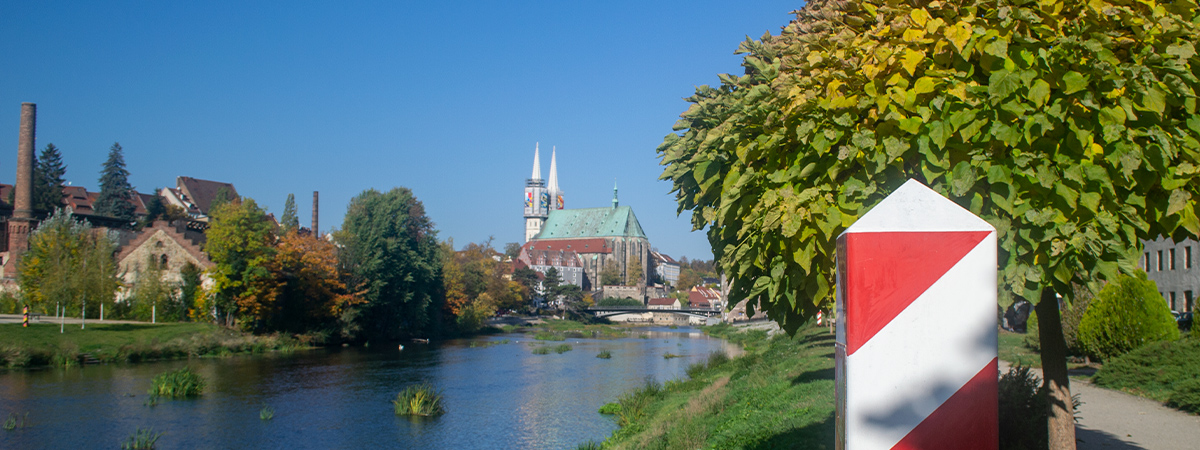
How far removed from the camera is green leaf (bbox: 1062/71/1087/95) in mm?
3893

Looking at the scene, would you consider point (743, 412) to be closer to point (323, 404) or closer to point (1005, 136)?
point (1005, 136)

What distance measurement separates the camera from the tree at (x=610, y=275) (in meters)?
151

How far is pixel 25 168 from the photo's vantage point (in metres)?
56.0

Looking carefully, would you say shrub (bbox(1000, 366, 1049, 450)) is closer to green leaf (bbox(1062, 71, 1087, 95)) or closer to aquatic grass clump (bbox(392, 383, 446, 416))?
green leaf (bbox(1062, 71, 1087, 95))

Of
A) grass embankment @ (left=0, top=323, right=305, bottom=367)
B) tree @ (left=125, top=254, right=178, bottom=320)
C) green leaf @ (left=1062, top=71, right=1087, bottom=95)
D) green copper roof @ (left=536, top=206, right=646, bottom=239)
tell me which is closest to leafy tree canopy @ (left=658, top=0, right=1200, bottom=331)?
green leaf @ (left=1062, top=71, right=1087, bottom=95)

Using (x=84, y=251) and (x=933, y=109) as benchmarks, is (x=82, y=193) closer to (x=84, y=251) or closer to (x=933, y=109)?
(x=84, y=251)

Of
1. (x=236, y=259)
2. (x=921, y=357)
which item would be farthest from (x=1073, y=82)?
(x=236, y=259)

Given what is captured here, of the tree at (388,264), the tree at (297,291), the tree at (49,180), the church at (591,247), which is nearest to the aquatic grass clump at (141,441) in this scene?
the tree at (297,291)

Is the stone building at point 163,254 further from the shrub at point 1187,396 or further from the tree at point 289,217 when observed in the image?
the shrub at point 1187,396

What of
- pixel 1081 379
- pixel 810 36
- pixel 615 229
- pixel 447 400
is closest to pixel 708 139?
pixel 810 36

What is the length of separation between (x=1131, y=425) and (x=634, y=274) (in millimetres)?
144297

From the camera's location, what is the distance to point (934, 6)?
4.37 m

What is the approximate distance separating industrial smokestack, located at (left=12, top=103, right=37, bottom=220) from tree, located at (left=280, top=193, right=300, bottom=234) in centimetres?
1875

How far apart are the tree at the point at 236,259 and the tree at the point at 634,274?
11115cm
